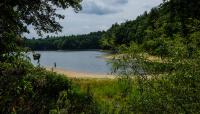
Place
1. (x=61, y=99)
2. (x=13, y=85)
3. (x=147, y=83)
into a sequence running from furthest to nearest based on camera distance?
(x=147, y=83)
(x=61, y=99)
(x=13, y=85)

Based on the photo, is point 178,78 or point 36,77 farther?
point 36,77

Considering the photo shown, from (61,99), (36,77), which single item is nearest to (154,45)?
(36,77)

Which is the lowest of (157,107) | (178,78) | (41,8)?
(157,107)

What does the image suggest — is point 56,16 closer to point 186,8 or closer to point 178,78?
point 186,8

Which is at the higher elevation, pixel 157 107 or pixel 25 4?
pixel 25 4

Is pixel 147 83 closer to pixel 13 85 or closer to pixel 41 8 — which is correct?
pixel 13 85

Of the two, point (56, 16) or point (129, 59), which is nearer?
point (129, 59)

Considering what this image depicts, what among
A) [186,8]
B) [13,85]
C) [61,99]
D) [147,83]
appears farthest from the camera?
[186,8]

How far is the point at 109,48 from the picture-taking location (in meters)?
8.48

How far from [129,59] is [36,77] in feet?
6.27

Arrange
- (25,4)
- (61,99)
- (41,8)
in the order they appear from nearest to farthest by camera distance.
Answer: (61,99), (25,4), (41,8)

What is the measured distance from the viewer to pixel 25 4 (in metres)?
22.0

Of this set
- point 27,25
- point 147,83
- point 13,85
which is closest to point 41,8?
point 27,25

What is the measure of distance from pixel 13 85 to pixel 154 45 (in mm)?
3698
